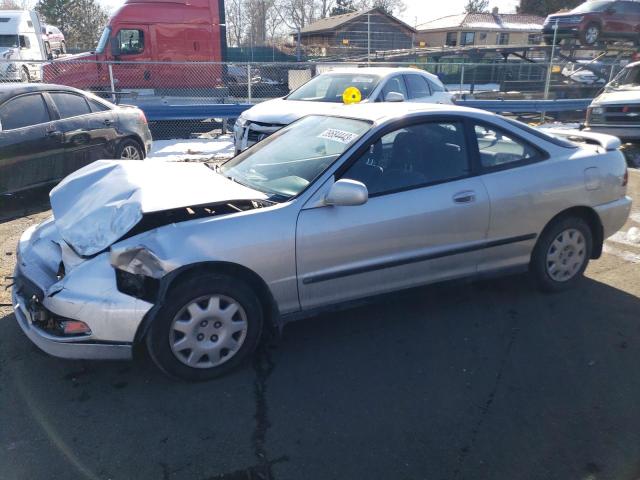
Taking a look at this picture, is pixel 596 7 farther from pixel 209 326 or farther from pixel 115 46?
pixel 209 326

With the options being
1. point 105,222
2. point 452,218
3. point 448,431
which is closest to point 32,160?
point 105,222

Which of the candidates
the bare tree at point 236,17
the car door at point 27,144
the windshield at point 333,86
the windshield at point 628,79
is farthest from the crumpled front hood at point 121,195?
the bare tree at point 236,17

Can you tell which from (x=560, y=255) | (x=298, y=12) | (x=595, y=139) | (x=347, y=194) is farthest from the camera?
(x=298, y=12)

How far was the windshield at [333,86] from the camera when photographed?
8.95 meters

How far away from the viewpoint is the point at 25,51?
2044cm

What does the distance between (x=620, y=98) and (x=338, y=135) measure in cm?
905

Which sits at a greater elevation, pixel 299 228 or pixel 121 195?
pixel 121 195

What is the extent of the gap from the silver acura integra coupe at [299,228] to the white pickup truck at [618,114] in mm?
6701

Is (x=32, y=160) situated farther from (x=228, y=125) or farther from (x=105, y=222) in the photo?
(x=228, y=125)

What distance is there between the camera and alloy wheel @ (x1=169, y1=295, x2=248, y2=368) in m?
3.08

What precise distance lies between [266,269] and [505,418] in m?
1.57

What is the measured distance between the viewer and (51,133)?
6793 millimetres

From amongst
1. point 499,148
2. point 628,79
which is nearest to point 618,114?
point 628,79

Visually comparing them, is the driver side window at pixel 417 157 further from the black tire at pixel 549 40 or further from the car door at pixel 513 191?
the black tire at pixel 549 40
